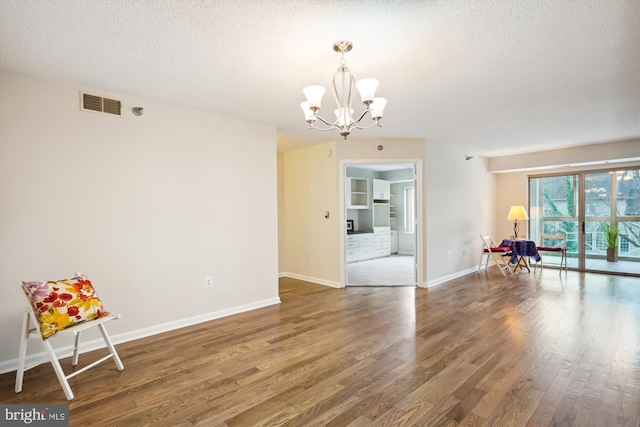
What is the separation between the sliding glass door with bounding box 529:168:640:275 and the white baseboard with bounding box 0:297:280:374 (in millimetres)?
5940

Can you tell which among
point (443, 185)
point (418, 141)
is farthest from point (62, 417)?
point (443, 185)

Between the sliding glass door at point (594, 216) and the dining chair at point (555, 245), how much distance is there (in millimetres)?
95

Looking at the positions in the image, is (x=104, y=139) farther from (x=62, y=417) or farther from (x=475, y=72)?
(x=475, y=72)

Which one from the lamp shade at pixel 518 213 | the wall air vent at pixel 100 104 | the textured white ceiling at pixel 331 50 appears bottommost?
the lamp shade at pixel 518 213

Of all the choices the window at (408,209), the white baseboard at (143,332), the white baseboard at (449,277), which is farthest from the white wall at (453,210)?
the white baseboard at (143,332)

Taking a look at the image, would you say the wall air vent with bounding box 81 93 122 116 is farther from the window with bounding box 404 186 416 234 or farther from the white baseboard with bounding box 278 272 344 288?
the window with bounding box 404 186 416 234

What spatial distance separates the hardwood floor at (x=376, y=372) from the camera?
1.98 m

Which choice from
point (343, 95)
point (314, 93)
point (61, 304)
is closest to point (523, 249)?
point (343, 95)

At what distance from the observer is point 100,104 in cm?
306

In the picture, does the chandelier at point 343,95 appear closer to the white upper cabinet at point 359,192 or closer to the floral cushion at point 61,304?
the floral cushion at point 61,304

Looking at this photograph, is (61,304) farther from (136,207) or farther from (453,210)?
(453,210)

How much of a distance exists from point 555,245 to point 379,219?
3.93 metres

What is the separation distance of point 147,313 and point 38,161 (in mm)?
1685

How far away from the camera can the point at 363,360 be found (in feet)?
8.84
